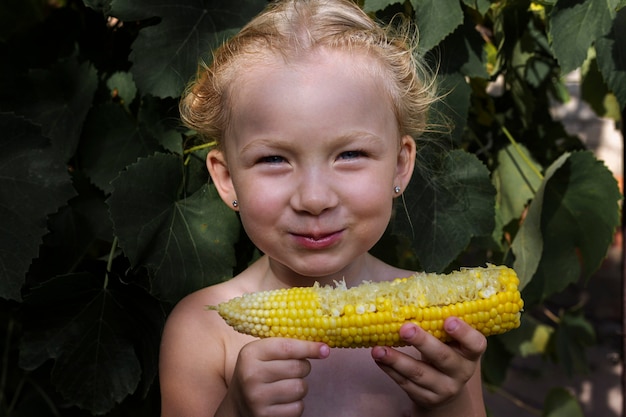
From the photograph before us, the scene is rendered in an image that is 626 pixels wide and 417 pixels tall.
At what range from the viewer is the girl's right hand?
48.2 inches

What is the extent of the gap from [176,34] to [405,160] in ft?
1.72

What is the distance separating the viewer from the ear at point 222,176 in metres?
1.52

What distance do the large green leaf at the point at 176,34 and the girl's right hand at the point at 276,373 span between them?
25.3 inches

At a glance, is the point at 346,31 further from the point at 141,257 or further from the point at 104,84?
the point at 104,84

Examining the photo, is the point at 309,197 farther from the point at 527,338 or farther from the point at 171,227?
the point at 527,338

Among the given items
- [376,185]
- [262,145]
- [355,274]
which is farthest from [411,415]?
[262,145]

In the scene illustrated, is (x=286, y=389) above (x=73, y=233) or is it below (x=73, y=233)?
above

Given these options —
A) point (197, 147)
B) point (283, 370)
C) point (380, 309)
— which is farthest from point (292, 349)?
point (197, 147)

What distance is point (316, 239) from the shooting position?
1350 mm

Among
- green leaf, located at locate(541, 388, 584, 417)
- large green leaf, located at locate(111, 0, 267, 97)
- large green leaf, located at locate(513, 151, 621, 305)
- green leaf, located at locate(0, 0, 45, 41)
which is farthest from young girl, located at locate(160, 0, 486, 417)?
green leaf, located at locate(541, 388, 584, 417)

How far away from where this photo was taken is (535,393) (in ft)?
12.7

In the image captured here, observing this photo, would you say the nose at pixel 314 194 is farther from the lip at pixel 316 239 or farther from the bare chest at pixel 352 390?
the bare chest at pixel 352 390

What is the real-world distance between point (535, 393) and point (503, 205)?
209cm

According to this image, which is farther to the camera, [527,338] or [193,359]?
[527,338]
